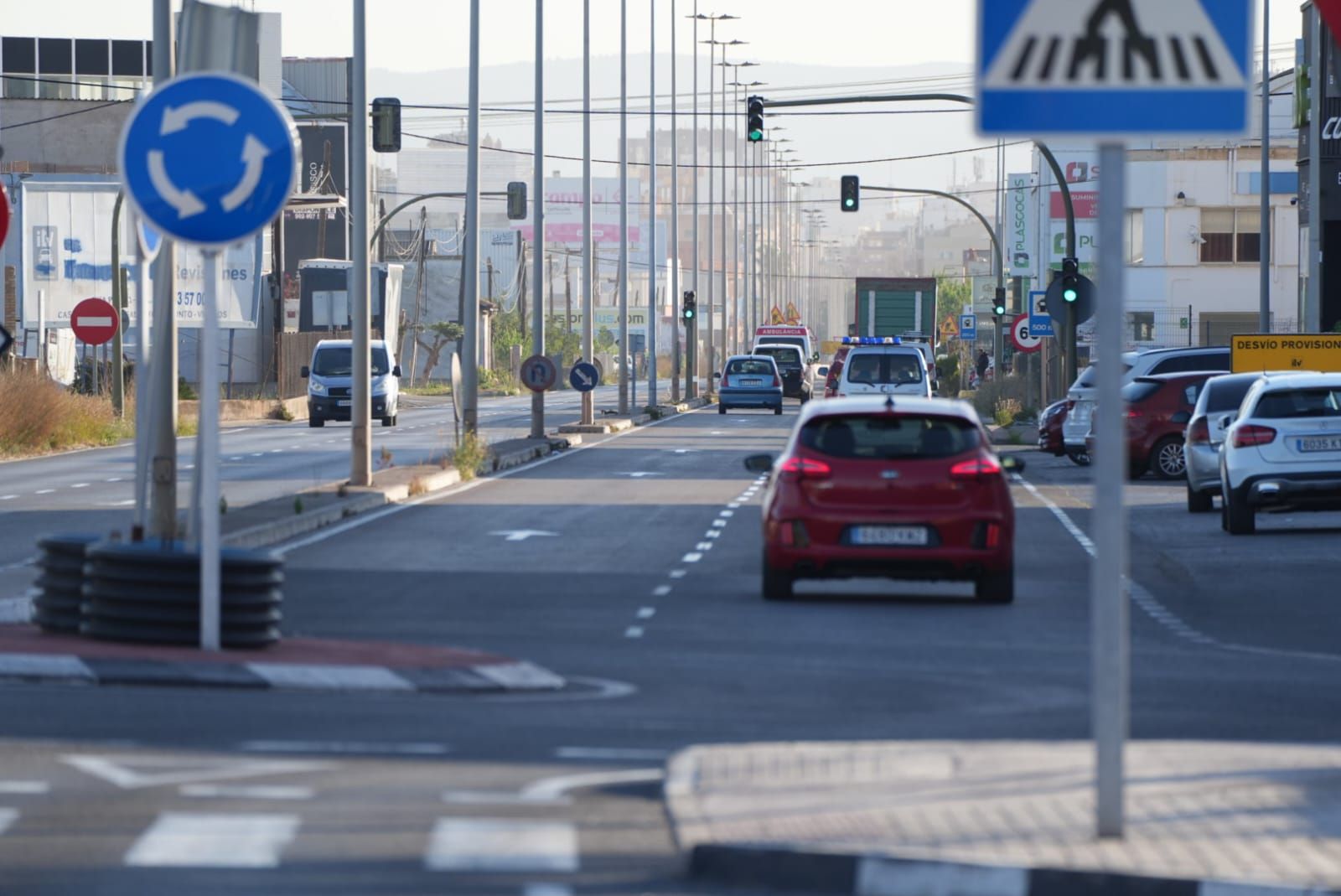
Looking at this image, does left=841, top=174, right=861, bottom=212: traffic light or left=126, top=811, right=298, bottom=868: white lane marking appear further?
left=841, top=174, right=861, bottom=212: traffic light

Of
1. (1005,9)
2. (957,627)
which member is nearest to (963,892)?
(1005,9)

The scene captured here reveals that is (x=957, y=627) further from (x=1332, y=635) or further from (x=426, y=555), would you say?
(x=426, y=555)

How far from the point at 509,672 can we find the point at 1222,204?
8511 cm

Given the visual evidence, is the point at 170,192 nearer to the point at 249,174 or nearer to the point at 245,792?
the point at 249,174

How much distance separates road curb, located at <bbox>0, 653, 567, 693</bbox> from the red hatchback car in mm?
5215

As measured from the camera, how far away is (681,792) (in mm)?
8523

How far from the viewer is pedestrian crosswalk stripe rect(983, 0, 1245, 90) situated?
716cm

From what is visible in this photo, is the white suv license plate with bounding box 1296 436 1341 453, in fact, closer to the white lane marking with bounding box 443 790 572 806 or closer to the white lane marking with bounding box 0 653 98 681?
the white lane marking with bounding box 0 653 98 681

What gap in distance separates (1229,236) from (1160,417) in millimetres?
62361

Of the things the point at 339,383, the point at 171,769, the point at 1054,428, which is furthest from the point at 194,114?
the point at 339,383

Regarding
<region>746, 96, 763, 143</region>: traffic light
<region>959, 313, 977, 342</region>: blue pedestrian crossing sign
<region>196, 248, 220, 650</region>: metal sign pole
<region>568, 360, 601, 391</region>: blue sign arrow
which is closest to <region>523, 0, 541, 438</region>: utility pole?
<region>568, 360, 601, 391</region>: blue sign arrow

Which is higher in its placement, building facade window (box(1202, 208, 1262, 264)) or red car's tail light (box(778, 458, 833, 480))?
building facade window (box(1202, 208, 1262, 264))

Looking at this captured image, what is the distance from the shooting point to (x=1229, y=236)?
94.8m

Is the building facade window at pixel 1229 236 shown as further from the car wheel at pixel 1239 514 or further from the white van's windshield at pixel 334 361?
the car wheel at pixel 1239 514
